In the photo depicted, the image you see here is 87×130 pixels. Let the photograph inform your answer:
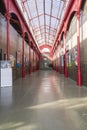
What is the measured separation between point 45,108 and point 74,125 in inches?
72.4

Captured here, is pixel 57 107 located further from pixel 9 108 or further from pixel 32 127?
pixel 32 127

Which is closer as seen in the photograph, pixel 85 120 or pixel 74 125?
pixel 74 125

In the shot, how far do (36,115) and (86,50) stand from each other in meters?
7.78

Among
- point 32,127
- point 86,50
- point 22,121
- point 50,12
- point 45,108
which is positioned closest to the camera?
point 32,127

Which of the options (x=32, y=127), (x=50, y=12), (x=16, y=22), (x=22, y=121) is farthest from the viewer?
(x=50, y=12)

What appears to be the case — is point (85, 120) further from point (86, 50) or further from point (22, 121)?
point (86, 50)

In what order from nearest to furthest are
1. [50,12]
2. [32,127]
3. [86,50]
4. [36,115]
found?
1. [32,127]
2. [36,115]
3. [86,50]
4. [50,12]

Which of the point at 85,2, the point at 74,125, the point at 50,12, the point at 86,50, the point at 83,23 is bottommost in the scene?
the point at 74,125

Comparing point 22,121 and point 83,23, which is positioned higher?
point 83,23

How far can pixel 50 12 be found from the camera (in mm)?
31875

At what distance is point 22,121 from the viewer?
4.84 metres

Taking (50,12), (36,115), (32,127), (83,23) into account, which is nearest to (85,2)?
(83,23)

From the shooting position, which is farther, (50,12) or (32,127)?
(50,12)

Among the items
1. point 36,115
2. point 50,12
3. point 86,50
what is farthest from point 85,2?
point 50,12
